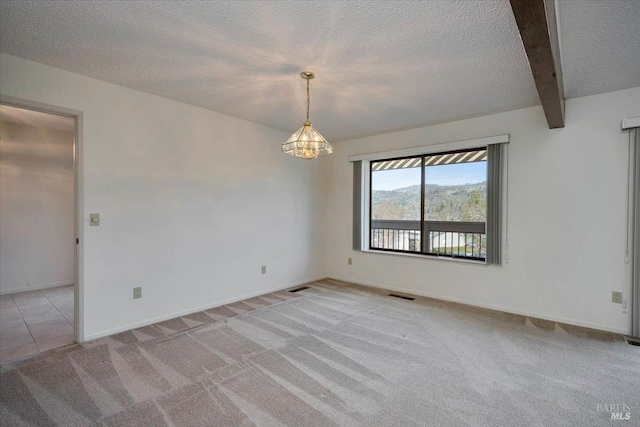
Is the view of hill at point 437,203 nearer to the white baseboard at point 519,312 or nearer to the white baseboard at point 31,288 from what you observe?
the white baseboard at point 519,312

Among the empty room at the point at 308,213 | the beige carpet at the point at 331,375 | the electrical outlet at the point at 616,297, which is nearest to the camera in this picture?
the beige carpet at the point at 331,375

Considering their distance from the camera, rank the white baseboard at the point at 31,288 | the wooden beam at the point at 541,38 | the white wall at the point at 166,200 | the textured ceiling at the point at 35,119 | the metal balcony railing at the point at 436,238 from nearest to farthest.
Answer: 1. the wooden beam at the point at 541,38
2. the white wall at the point at 166,200
3. the textured ceiling at the point at 35,119
4. the metal balcony railing at the point at 436,238
5. the white baseboard at the point at 31,288

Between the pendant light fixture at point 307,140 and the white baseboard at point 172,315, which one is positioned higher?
the pendant light fixture at point 307,140

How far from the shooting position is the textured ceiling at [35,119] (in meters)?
3.81

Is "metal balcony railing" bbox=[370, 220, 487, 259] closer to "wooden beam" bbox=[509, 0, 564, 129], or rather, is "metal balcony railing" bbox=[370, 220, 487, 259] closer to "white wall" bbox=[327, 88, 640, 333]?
"white wall" bbox=[327, 88, 640, 333]

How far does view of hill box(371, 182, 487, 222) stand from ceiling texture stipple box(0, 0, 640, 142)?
1231 millimetres

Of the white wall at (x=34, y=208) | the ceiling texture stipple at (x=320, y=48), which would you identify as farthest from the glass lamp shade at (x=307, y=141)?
the white wall at (x=34, y=208)

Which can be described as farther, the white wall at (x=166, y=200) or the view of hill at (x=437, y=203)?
the view of hill at (x=437, y=203)

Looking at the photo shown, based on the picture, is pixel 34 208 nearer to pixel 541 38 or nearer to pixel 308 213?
pixel 308 213

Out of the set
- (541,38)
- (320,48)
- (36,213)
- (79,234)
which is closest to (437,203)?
(541,38)

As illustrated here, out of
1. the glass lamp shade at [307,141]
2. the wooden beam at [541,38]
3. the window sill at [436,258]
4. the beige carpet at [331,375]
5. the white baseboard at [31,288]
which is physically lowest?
the beige carpet at [331,375]

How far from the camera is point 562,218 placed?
10.9 feet

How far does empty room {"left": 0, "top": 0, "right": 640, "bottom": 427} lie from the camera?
1917 millimetres

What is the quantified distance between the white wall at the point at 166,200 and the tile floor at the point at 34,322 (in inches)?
16.3
